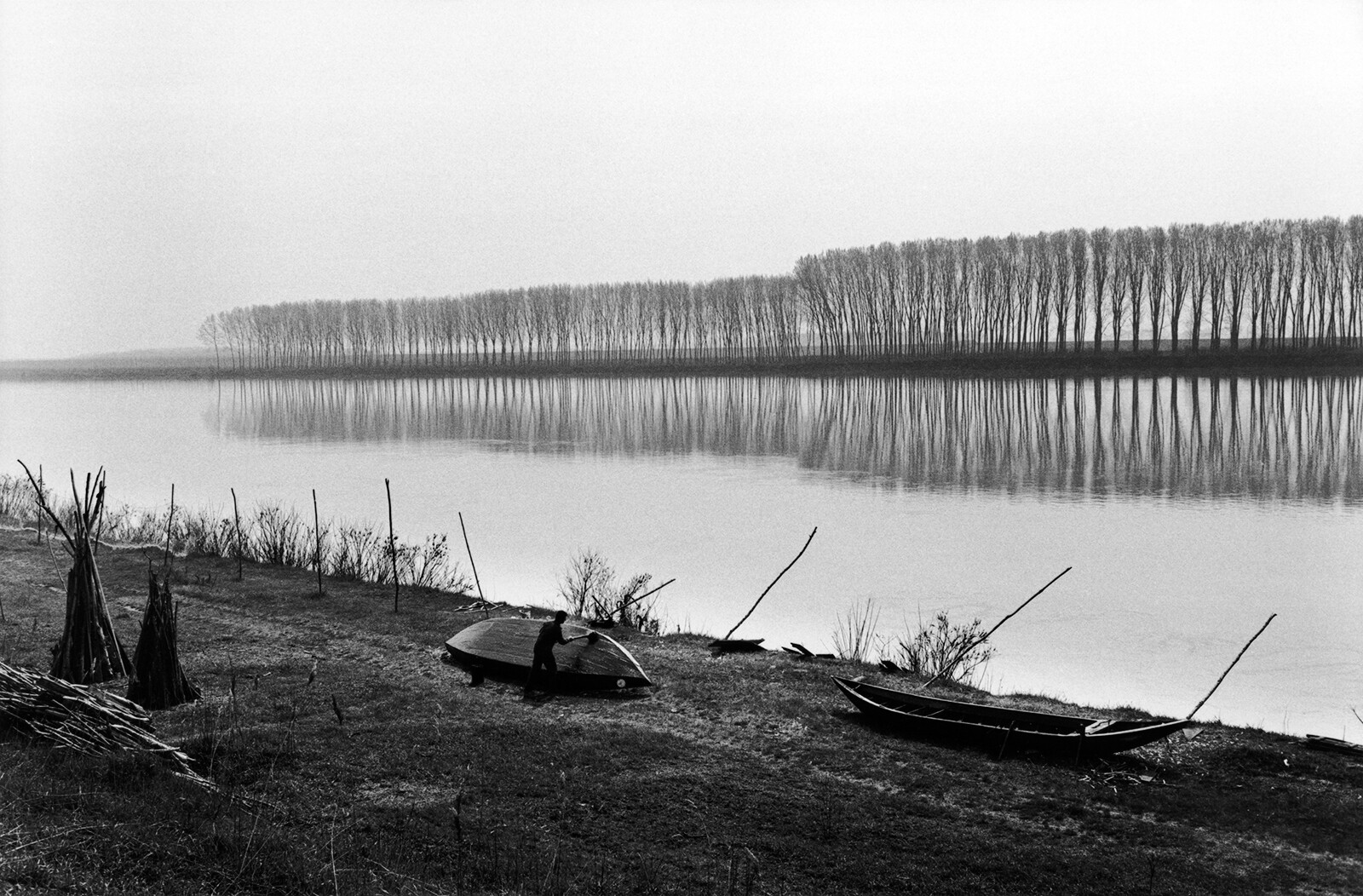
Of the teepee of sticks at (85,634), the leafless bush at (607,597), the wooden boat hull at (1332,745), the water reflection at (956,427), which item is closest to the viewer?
the wooden boat hull at (1332,745)

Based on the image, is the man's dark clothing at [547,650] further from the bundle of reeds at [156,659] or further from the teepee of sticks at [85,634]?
the teepee of sticks at [85,634]

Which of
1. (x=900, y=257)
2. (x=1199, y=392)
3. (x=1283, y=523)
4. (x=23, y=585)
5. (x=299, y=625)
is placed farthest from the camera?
(x=900, y=257)

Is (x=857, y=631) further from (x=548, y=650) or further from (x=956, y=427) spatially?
(x=956, y=427)

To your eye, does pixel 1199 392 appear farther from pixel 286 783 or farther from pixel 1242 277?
pixel 286 783

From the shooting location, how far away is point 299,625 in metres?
13.1

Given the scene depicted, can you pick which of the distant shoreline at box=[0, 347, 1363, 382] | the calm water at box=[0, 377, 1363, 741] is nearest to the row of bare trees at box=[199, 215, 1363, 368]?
the distant shoreline at box=[0, 347, 1363, 382]

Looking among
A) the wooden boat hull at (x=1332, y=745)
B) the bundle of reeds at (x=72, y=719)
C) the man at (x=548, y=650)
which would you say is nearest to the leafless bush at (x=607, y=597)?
the man at (x=548, y=650)

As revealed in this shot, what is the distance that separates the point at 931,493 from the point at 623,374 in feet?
291

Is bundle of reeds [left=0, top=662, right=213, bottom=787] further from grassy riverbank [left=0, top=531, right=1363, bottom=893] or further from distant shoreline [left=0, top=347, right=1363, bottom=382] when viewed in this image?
distant shoreline [left=0, top=347, right=1363, bottom=382]

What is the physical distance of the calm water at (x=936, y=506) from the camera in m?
13.3

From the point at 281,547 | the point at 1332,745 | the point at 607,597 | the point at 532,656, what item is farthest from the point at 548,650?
the point at 281,547

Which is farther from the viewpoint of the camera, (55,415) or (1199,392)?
(55,415)

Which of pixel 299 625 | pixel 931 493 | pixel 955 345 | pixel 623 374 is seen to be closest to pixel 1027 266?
pixel 955 345

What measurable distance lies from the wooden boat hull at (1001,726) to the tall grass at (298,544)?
8.06 m
